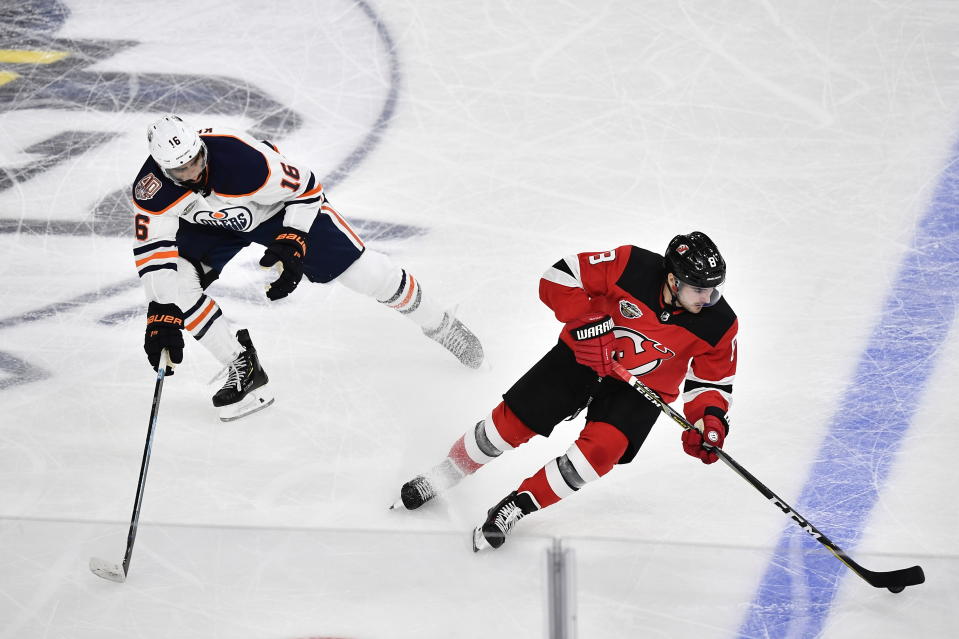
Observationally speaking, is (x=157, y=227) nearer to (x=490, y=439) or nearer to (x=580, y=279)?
(x=490, y=439)

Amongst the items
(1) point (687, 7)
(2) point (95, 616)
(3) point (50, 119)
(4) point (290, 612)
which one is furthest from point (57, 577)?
(1) point (687, 7)

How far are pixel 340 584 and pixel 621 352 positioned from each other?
1.02m

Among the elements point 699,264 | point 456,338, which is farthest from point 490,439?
point 699,264

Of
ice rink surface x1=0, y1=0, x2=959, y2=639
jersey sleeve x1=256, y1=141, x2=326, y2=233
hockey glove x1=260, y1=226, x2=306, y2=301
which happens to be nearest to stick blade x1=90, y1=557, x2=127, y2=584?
ice rink surface x1=0, y1=0, x2=959, y2=639

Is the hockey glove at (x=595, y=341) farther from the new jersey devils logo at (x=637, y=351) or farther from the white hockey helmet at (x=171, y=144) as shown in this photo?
the white hockey helmet at (x=171, y=144)

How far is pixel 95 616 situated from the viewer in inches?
97.1

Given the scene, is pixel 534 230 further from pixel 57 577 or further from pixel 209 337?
pixel 57 577

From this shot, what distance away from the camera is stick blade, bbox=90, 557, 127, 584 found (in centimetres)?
252

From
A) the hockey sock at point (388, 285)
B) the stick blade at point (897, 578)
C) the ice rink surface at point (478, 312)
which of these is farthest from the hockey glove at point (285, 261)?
the stick blade at point (897, 578)

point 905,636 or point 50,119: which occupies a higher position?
point 905,636

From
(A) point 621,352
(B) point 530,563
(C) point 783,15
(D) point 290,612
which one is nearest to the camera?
(B) point 530,563

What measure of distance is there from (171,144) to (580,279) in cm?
125

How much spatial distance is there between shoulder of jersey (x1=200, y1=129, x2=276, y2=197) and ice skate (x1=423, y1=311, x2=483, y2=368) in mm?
809

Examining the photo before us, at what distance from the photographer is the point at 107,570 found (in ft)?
8.32
